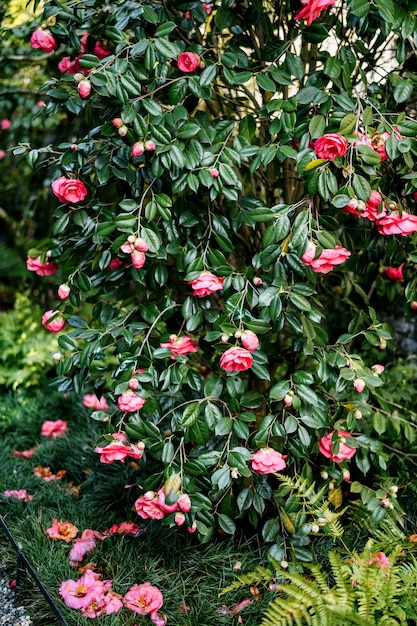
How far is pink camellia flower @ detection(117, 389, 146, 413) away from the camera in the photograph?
183 centimetres

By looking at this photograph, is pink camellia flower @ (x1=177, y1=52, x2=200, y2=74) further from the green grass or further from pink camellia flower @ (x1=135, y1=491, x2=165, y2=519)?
the green grass

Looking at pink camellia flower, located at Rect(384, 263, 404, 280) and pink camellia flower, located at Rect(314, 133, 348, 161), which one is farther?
pink camellia flower, located at Rect(384, 263, 404, 280)

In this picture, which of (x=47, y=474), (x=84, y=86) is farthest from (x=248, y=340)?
(x=47, y=474)

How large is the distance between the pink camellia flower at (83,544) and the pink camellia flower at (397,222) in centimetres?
145

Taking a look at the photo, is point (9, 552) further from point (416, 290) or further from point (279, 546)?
point (416, 290)

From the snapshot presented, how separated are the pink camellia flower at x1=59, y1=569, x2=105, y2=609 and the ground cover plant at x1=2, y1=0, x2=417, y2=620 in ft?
0.06

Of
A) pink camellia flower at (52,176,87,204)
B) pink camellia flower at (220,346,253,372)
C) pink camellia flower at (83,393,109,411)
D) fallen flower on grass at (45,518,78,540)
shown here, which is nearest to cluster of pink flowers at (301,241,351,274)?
pink camellia flower at (220,346,253,372)

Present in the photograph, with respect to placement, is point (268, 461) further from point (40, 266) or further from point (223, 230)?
point (40, 266)

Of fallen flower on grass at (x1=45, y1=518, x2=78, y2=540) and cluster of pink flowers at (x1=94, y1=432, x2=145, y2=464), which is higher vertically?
cluster of pink flowers at (x1=94, y1=432, x2=145, y2=464)

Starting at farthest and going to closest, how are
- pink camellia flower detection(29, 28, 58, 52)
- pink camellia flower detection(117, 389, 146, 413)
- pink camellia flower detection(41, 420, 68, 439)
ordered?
1. pink camellia flower detection(41, 420, 68, 439)
2. pink camellia flower detection(29, 28, 58, 52)
3. pink camellia flower detection(117, 389, 146, 413)

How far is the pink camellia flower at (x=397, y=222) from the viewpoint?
1.85 metres

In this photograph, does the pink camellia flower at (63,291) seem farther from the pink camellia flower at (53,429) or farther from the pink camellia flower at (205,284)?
the pink camellia flower at (53,429)

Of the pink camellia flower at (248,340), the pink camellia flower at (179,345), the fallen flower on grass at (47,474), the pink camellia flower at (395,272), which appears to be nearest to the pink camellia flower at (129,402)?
the pink camellia flower at (179,345)

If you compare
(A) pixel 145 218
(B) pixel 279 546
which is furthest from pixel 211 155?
(B) pixel 279 546
